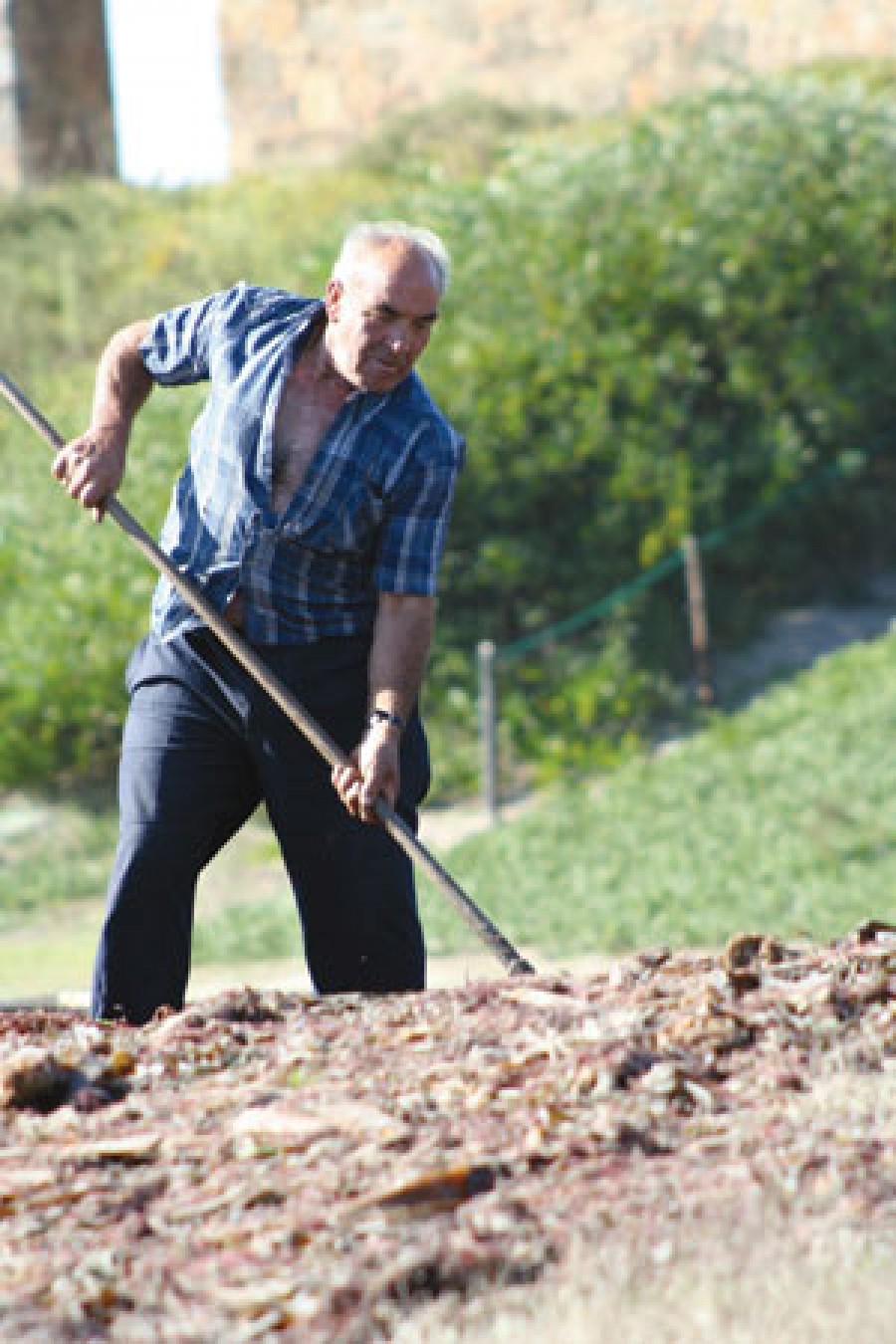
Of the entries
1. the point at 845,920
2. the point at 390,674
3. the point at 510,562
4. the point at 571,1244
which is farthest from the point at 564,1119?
the point at 510,562

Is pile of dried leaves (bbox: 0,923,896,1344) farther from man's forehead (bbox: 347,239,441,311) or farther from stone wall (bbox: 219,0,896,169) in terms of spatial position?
stone wall (bbox: 219,0,896,169)

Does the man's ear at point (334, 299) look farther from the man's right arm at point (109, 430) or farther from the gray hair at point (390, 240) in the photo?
the man's right arm at point (109, 430)

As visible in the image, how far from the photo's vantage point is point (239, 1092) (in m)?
3.63

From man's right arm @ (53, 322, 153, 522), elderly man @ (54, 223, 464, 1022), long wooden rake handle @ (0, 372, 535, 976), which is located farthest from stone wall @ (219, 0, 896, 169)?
long wooden rake handle @ (0, 372, 535, 976)

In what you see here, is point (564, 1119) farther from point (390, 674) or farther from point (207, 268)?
point (207, 268)

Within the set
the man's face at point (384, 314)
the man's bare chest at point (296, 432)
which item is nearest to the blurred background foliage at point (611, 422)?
the man's bare chest at point (296, 432)

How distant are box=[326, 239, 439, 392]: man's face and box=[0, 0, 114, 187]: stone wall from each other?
17.2 metres

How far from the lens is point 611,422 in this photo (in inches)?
506

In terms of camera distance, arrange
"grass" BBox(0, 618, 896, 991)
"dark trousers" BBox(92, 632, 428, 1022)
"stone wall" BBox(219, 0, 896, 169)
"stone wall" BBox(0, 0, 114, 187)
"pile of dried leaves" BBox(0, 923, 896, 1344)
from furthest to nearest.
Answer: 1. "stone wall" BBox(0, 0, 114, 187)
2. "stone wall" BBox(219, 0, 896, 169)
3. "grass" BBox(0, 618, 896, 991)
4. "dark trousers" BBox(92, 632, 428, 1022)
5. "pile of dried leaves" BBox(0, 923, 896, 1344)

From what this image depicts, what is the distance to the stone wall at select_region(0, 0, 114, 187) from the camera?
21531mm

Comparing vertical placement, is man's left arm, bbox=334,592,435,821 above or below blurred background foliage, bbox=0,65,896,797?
below

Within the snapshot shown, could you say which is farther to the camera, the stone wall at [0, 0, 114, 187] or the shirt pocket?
the stone wall at [0, 0, 114, 187]

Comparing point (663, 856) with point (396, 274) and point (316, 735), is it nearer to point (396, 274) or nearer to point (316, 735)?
point (316, 735)

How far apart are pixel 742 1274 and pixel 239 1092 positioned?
39.8 inches
